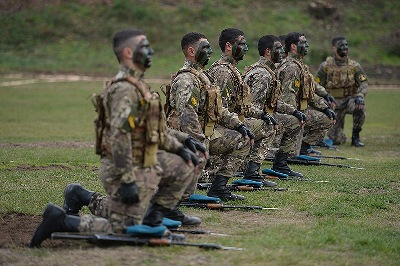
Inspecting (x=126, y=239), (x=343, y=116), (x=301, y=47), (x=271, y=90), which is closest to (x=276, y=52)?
(x=271, y=90)

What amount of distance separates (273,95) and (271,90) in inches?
4.6

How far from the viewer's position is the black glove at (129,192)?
8.47 meters

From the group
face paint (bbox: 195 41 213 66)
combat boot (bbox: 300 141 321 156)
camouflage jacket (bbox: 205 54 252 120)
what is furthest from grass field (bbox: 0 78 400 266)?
face paint (bbox: 195 41 213 66)

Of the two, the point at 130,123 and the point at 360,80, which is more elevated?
the point at 360,80

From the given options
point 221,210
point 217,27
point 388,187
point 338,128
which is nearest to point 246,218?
point 221,210

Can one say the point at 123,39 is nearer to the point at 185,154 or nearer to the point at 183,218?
the point at 185,154

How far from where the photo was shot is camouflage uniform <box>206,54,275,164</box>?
43.5ft

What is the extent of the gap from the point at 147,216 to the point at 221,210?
8.49 feet

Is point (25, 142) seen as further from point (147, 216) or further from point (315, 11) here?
point (315, 11)

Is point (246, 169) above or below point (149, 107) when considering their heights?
below

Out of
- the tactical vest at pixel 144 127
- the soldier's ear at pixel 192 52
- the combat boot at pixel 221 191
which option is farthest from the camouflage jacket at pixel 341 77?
the tactical vest at pixel 144 127

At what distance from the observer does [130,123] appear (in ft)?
28.1

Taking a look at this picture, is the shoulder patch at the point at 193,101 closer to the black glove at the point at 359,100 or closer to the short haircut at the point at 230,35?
the short haircut at the point at 230,35

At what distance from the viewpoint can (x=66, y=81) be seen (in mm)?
39625
